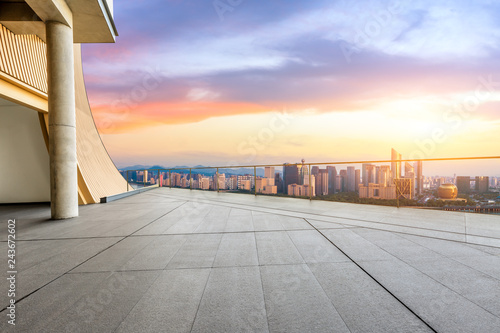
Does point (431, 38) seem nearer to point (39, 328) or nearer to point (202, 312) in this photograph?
point (202, 312)

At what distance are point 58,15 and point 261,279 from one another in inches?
261

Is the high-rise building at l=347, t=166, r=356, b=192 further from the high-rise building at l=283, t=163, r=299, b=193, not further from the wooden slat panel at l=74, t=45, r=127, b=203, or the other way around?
the wooden slat panel at l=74, t=45, r=127, b=203

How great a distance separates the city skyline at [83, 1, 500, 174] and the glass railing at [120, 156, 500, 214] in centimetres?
40

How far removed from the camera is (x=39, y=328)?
5.00ft

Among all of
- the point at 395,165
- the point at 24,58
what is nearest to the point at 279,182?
the point at 395,165

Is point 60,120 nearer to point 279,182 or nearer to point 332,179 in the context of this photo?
point 279,182

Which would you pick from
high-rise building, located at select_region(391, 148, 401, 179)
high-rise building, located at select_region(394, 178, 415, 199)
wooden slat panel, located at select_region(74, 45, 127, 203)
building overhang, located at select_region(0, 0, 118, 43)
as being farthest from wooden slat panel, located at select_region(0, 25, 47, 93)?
high-rise building, located at select_region(394, 178, 415, 199)

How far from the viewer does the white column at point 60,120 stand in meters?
5.28

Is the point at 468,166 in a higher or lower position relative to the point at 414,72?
lower

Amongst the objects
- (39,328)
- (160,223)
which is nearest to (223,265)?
(39,328)

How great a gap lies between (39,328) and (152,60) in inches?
360

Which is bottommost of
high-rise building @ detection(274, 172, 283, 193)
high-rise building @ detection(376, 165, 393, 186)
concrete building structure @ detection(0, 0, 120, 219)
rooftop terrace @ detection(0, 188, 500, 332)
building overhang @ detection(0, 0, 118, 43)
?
rooftop terrace @ detection(0, 188, 500, 332)

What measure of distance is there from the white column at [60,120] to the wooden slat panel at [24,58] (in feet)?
3.55

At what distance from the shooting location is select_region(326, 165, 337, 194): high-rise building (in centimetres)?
698
